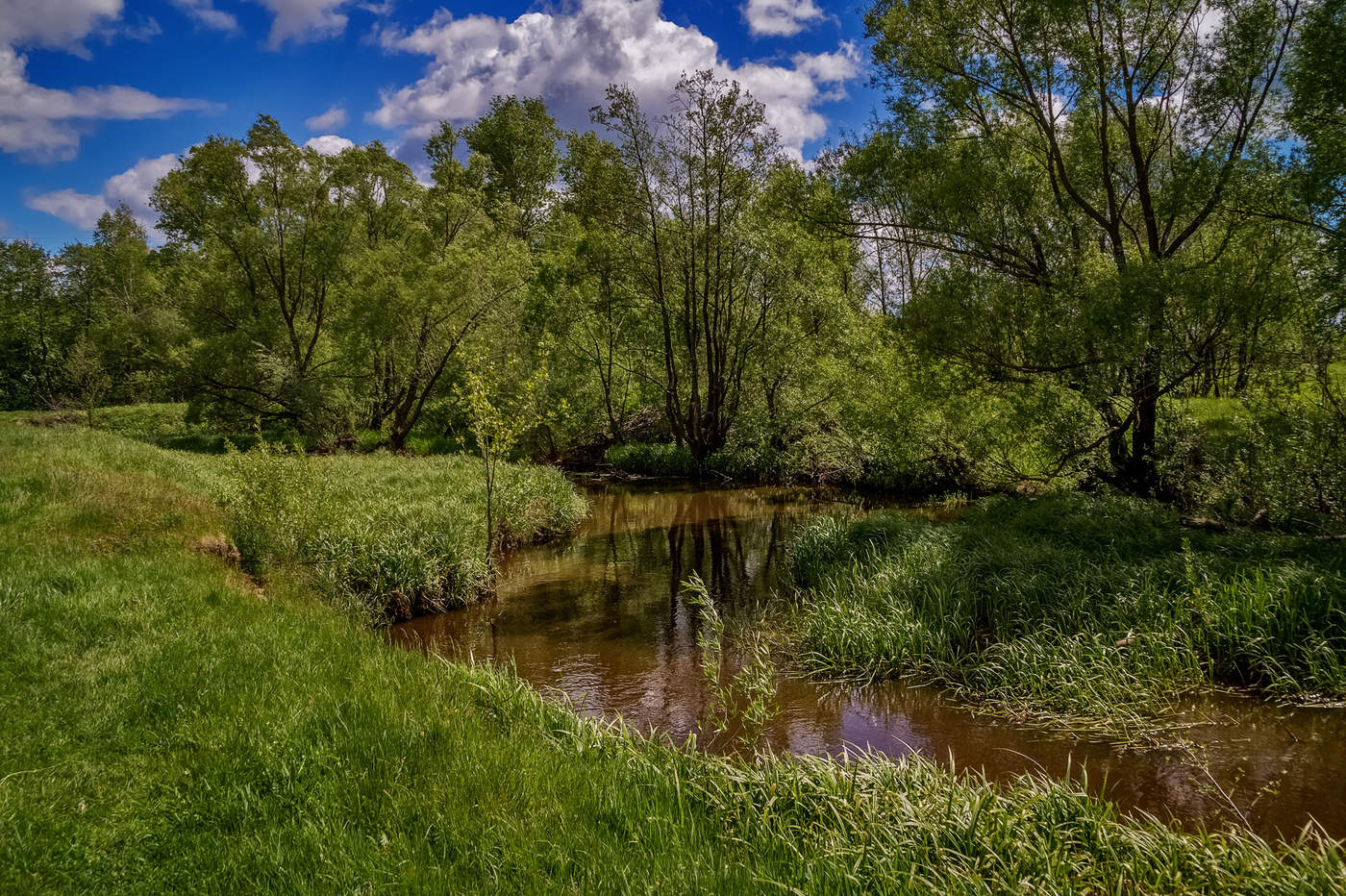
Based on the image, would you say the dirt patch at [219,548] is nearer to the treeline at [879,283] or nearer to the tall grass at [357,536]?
the tall grass at [357,536]

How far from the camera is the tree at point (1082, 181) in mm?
11586

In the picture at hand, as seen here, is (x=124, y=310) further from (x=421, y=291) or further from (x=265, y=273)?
(x=421, y=291)

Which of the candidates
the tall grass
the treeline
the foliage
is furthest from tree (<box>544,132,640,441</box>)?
the foliage

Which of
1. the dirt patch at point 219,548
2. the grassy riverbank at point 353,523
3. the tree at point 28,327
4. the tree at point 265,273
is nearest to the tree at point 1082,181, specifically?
the grassy riverbank at point 353,523

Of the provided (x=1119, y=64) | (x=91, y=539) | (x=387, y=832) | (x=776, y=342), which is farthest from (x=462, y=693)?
(x=776, y=342)

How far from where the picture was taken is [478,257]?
1075 inches

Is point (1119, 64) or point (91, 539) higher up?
point (1119, 64)

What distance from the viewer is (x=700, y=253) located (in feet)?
92.4

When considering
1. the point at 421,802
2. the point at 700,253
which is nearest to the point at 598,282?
the point at 700,253

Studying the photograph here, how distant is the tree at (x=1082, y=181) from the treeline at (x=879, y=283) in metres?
0.06

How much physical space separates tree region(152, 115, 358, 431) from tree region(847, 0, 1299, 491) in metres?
24.0

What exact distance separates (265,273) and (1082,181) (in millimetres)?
31177

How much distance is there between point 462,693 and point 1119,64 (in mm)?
16334

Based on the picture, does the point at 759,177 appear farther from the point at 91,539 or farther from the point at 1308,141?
the point at 91,539
